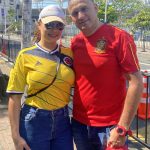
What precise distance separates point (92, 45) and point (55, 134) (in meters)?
0.80

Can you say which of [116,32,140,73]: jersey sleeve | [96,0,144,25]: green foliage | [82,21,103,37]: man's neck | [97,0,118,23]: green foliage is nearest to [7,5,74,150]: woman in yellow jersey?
[82,21,103,37]: man's neck

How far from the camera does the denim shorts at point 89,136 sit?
9.45 ft

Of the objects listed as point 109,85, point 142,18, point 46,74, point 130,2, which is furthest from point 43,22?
point 130,2

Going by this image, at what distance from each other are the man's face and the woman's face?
0.19 meters

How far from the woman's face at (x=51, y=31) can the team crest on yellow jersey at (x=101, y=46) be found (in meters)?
0.37

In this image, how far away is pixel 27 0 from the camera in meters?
6.72

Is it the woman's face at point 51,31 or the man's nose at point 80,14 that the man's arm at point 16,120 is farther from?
the man's nose at point 80,14

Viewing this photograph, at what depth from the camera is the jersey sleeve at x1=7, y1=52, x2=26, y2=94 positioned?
297 centimetres

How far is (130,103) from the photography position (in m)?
2.61

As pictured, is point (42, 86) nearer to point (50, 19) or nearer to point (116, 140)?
point (50, 19)

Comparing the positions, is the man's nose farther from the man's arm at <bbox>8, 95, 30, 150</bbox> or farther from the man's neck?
the man's arm at <bbox>8, 95, 30, 150</bbox>

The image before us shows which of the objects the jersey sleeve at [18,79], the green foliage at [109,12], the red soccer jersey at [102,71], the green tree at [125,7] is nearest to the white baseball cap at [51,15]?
the red soccer jersey at [102,71]

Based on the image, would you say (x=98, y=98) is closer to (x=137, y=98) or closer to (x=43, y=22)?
(x=137, y=98)

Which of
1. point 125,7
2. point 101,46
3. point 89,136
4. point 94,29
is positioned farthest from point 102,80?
point 125,7
